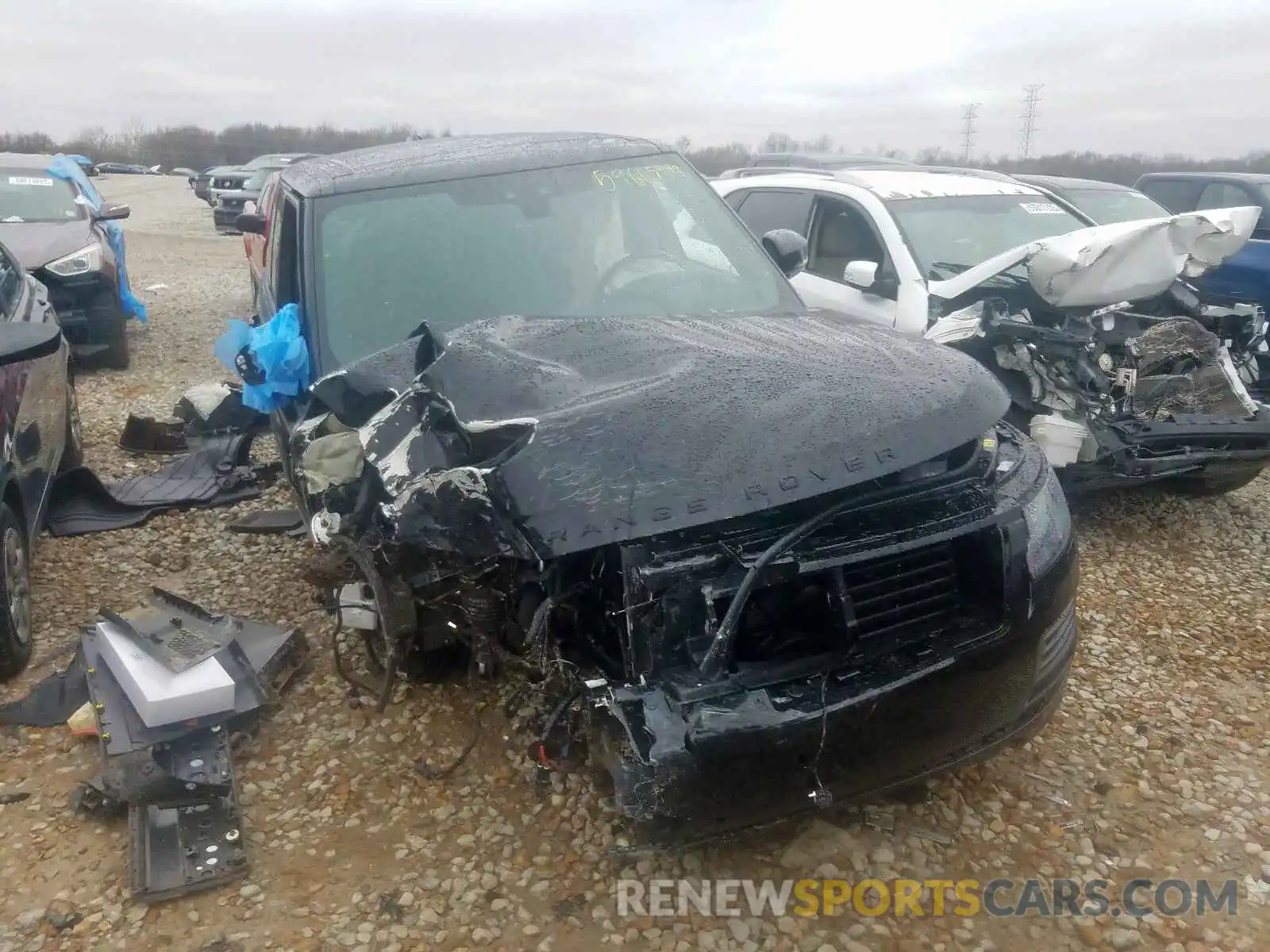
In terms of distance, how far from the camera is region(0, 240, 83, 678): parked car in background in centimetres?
334

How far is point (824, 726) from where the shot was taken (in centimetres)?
204

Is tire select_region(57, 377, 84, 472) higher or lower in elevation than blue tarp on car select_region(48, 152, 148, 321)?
lower

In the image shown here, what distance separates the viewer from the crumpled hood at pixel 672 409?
6.87ft

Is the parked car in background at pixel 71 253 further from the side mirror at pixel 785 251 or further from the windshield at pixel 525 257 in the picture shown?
the side mirror at pixel 785 251

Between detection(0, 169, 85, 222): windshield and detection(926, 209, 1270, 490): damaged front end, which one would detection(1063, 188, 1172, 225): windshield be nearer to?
detection(926, 209, 1270, 490): damaged front end

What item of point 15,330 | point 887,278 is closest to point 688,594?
point 15,330

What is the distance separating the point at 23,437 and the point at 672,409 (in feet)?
9.98

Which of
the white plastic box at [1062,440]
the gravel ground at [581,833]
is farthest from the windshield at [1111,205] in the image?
the gravel ground at [581,833]

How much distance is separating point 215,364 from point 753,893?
7552 mm

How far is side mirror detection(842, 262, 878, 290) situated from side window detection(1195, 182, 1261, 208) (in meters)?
6.02

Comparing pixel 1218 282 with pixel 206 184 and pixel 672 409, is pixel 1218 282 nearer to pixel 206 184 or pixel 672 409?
pixel 672 409

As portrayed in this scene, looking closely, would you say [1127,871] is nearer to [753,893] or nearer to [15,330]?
[753,893]

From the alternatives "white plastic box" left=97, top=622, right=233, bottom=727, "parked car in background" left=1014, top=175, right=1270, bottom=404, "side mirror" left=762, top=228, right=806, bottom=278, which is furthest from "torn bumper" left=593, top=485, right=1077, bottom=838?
"parked car in background" left=1014, top=175, right=1270, bottom=404

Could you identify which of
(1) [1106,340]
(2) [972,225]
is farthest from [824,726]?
(2) [972,225]
